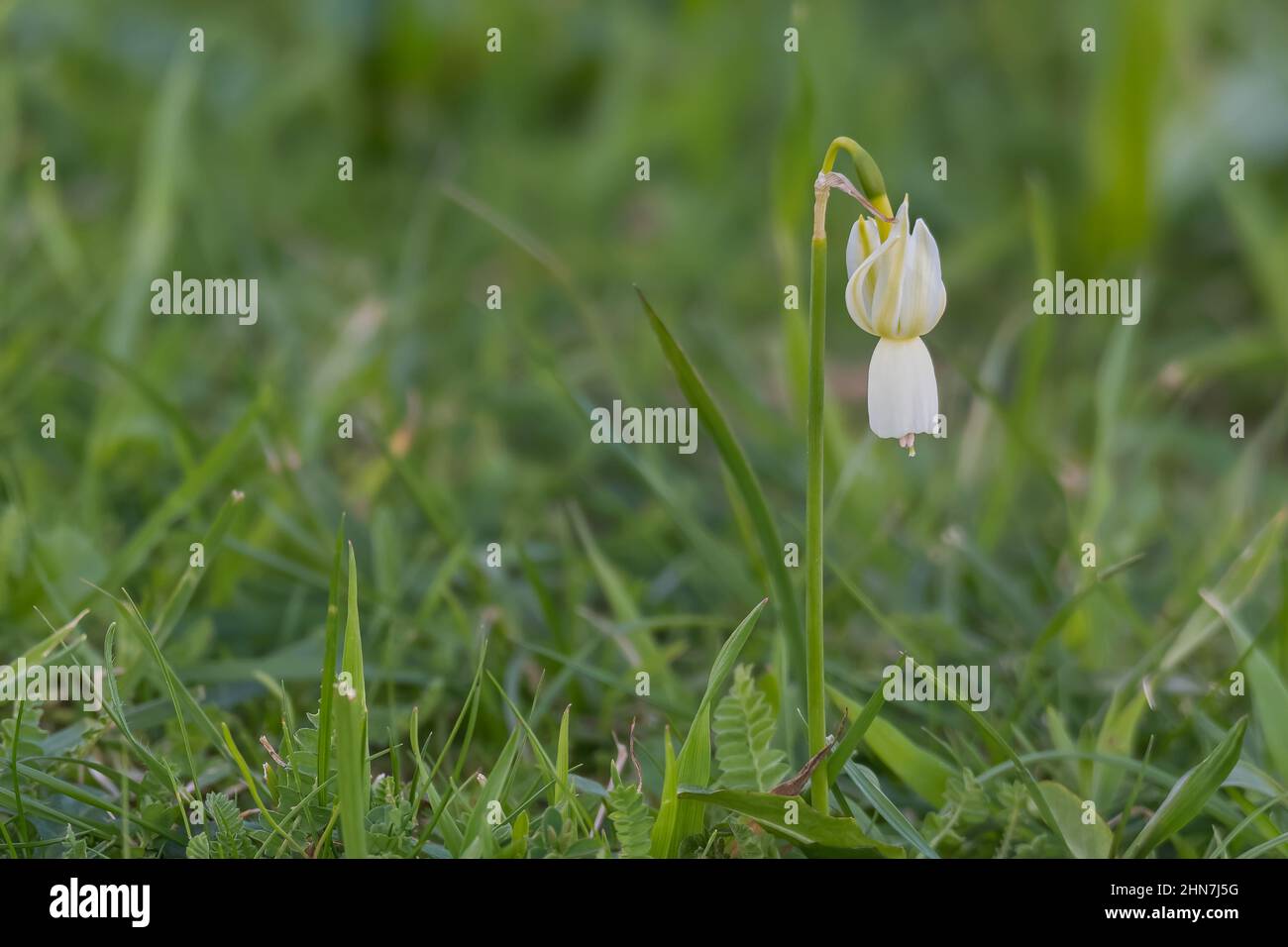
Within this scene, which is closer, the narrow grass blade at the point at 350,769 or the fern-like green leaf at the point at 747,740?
the narrow grass blade at the point at 350,769

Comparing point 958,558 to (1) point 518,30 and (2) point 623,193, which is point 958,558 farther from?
(1) point 518,30

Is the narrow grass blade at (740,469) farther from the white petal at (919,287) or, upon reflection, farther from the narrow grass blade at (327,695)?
the narrow grass blade at (327,695)

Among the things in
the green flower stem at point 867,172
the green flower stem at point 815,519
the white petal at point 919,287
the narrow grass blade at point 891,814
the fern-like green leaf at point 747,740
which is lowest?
the narrow grass blade at point 891,814

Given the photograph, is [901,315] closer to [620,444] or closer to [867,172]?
[867,172]

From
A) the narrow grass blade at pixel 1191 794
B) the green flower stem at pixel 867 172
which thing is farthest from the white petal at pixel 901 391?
the narrow grass blade at pixel 1191 794

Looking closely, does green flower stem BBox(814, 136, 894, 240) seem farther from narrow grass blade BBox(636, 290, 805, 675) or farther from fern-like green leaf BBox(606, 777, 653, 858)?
fern-like green leaf BBox(606, 777, 653, 858)

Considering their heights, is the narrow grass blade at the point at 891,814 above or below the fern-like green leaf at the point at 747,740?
below
